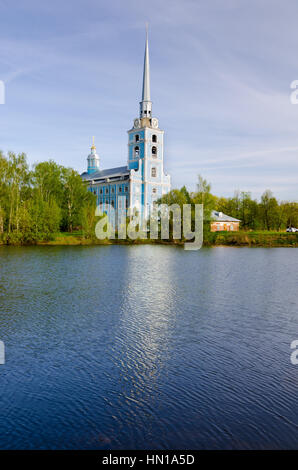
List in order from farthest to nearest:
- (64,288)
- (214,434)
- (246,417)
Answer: (64,288), (246,417), (214,434)

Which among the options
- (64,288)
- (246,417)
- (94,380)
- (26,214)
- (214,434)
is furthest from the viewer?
(26,214)

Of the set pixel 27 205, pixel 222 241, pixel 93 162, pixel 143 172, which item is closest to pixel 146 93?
pixel 143 172

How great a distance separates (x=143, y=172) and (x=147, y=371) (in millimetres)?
93758

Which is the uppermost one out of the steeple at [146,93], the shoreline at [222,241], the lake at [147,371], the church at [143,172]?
the steeple at [146,93]

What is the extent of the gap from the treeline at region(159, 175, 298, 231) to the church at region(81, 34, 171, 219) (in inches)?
673

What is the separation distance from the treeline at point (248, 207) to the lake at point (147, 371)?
182 feet

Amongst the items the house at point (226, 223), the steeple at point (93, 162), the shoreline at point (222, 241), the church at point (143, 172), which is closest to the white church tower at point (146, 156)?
the church at point (143, 172)

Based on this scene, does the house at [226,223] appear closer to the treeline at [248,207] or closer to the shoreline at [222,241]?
the treeline at [248,207]

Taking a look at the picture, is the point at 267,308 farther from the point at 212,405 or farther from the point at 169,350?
the point at 212,405

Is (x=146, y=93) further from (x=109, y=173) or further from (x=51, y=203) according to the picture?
(x=51, y=203)

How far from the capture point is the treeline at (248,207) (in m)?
76.8

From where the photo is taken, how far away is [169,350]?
1259 centimetres
